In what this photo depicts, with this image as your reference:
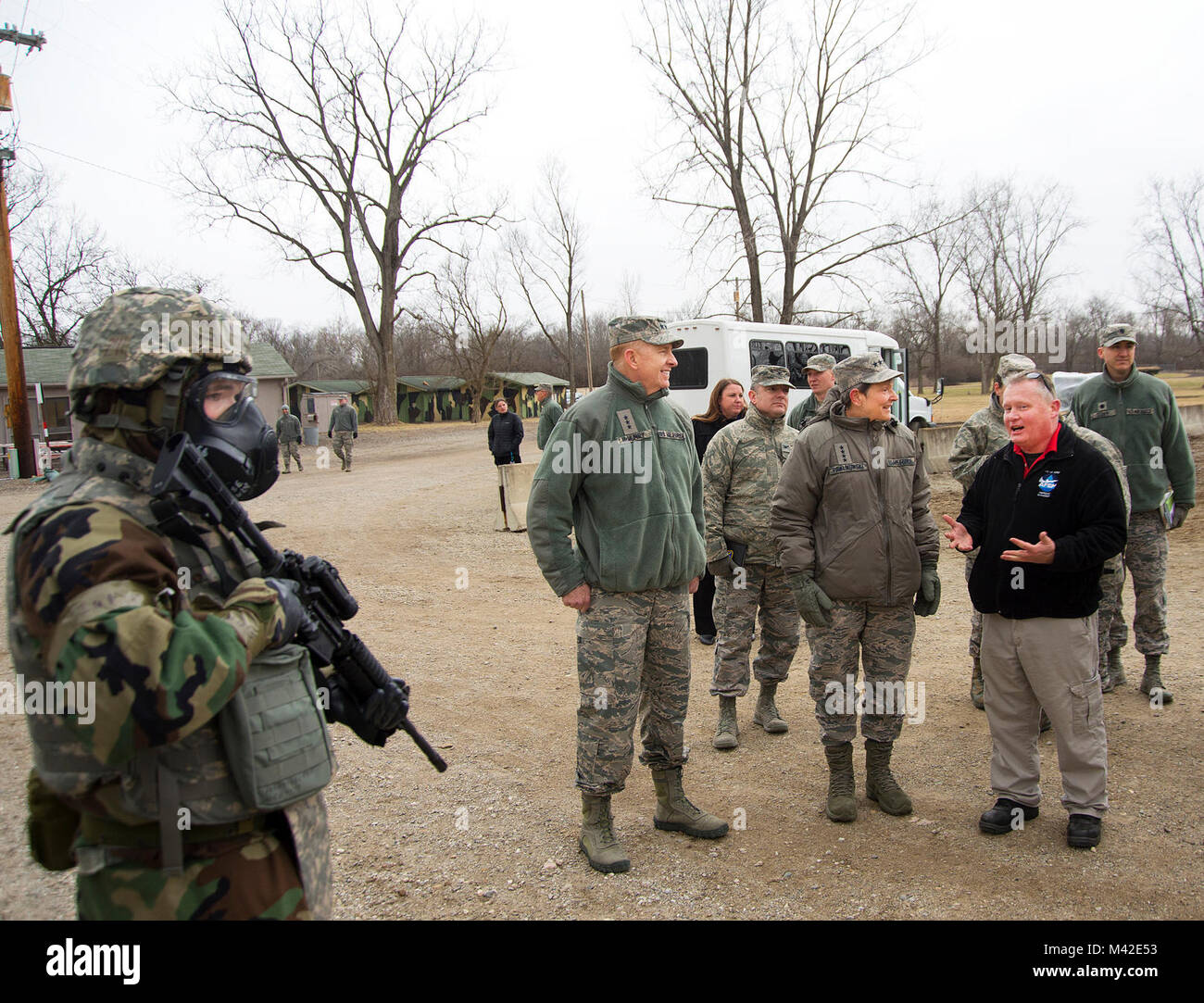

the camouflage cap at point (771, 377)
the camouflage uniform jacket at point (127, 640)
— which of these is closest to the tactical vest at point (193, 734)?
the camouflage uniform jacket at point (127, 640)

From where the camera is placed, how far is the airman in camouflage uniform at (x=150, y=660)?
1.64m

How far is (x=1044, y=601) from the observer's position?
365cm

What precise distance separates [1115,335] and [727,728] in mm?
3681

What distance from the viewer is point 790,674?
6.01 meters

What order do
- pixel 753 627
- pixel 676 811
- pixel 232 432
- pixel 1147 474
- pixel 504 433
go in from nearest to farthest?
pixel 232 432 → pixel 676 811 → pixel 753 627 → pixel 1147 474 → pixel 504 433

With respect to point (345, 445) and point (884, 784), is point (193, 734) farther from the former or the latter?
point (345, 445)

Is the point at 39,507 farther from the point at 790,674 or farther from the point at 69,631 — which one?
the point at 790,674

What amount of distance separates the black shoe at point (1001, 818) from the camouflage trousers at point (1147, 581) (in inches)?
84.5

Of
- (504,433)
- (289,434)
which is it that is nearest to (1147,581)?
(504,433)

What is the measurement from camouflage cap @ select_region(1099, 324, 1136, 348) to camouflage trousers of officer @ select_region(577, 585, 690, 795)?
378 centimetres

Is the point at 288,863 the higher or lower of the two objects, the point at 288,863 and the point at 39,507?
the lower

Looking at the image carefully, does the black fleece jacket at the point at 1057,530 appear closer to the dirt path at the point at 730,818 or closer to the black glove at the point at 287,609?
the dirt path at the point at 730,818

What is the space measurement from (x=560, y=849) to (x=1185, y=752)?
3.36m
